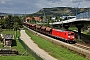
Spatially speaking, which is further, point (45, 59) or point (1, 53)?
point (1, 53)

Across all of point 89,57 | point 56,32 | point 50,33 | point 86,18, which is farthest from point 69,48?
point 50,33

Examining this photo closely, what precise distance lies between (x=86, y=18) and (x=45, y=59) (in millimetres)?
19245

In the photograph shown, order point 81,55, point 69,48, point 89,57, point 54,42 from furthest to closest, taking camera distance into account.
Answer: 1. point 54,42
2. point 69,48
3. point 81,55
4. point 89,57

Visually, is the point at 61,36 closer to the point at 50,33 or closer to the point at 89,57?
the point at 50,33

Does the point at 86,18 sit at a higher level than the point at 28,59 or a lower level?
higher

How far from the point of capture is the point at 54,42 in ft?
220

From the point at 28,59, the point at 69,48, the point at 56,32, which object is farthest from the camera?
the point at 56,32

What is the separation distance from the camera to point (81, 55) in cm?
4359

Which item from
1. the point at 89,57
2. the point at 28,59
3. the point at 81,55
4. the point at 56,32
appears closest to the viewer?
the point at 28,59

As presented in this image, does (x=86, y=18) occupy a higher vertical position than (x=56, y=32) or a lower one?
higher

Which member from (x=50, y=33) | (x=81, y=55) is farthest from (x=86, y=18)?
(x=50, y=33)

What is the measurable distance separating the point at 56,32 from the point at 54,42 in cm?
874

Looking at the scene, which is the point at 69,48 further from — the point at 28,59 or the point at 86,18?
the point at 28,59

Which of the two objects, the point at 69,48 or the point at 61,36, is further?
the point at 61,36
